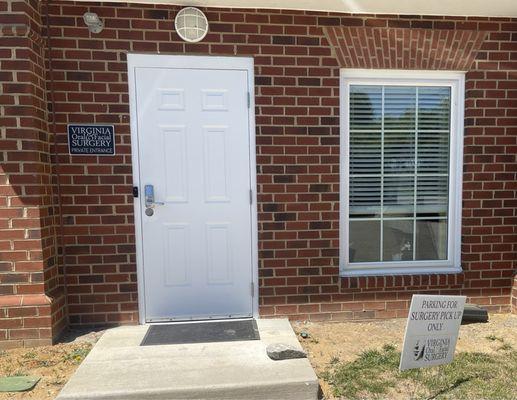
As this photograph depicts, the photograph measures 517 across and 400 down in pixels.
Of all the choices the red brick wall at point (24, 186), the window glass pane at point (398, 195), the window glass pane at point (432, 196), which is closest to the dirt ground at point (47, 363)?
the red brick wall at point (24, 186)

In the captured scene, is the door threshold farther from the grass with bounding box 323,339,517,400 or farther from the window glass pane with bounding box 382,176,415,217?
the window glass pane with bounding box 382,176,415,217

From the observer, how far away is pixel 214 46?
3490 millimetres

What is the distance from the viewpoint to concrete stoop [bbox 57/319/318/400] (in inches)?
98.2

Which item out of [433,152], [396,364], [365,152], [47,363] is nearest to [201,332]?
[47,363]

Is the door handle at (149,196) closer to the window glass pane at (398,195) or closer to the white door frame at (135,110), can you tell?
the white door frame at (135,110)

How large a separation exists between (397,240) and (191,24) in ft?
9.60

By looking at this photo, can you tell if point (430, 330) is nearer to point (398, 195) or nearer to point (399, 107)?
point (398, 195)

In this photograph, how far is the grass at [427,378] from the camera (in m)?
2.60

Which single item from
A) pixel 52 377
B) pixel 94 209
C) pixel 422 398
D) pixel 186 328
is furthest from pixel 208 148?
pixel 422 398

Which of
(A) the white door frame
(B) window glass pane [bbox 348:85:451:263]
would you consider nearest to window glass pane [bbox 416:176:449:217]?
(B) window glass pane [bbox 348:85:451:263]

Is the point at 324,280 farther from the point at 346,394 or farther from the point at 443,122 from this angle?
the point at 443,122

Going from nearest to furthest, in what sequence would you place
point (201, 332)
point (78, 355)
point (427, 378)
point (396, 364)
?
point (427, 378) → point (396, 364) → point (78, 355) → point (201, 332)

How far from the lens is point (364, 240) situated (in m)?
3.93

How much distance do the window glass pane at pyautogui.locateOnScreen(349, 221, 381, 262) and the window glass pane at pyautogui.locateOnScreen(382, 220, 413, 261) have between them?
0.09 metres
